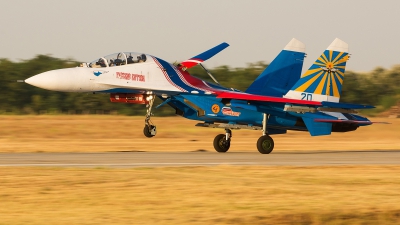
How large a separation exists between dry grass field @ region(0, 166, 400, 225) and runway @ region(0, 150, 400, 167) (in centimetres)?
176

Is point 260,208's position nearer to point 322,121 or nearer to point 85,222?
point 85,222

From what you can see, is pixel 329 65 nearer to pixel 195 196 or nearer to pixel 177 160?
pixel 177 160

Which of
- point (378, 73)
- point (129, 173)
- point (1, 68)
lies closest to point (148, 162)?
point (129, 173)

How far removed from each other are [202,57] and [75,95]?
2669 cm

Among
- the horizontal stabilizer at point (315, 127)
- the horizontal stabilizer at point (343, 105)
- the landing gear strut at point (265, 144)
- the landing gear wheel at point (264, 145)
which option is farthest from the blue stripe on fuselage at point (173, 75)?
the horizontal stabilizer at point (343, 105)

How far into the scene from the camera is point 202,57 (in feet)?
78.9

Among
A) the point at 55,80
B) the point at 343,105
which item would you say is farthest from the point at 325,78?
the point at 55,80

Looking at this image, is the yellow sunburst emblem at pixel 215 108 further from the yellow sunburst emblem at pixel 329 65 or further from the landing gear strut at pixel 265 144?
the yellow sunburst emblem at pixel 329 65

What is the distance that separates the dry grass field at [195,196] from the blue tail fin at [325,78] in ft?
26.0

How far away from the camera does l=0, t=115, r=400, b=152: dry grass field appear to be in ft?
87.8

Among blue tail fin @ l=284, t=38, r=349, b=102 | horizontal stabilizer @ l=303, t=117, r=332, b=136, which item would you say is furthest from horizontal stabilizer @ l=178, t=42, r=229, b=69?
horizontal stabilizer @ l=303, t=117, r=332, b=136

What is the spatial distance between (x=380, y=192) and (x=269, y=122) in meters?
10.4

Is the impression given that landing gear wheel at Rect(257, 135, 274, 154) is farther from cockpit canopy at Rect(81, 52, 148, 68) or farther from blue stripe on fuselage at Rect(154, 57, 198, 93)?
cockpit canopy at Rect(81, 52, 148, 68)

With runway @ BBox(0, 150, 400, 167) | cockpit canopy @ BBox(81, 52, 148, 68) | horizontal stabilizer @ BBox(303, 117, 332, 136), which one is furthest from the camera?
horizontal stabilizer @ BBox(303, 117, 332, 136)
